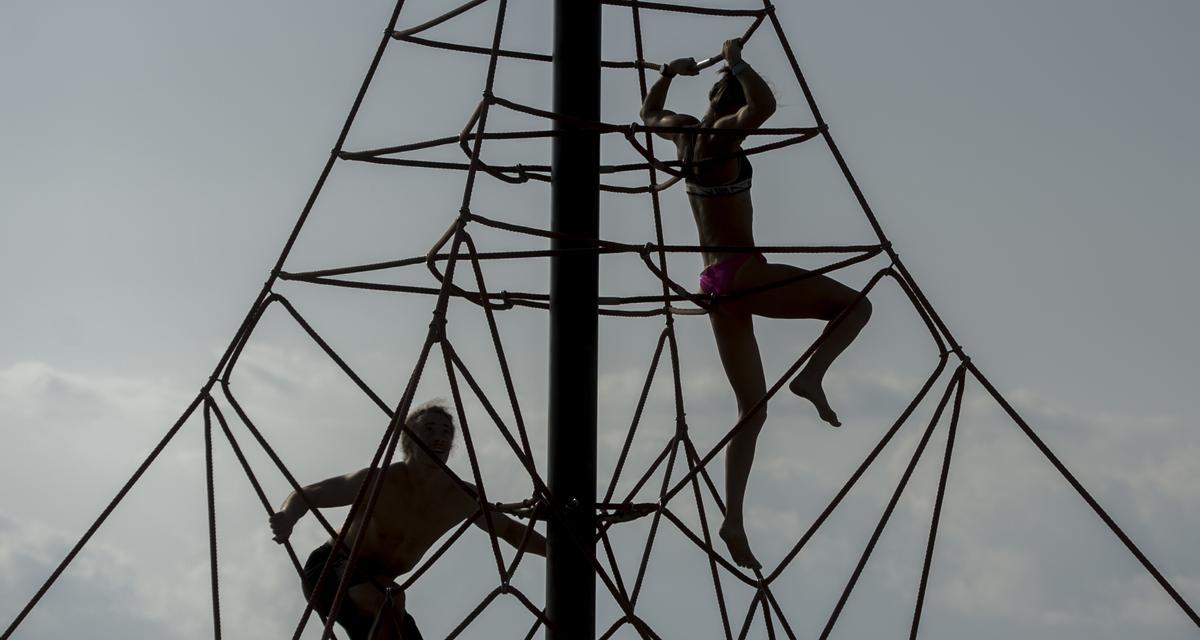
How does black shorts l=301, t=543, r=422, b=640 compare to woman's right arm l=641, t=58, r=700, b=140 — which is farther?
black shorts l=301, t=543, r=422, b=640

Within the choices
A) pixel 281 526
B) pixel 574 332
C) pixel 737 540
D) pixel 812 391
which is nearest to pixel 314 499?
pixel 281 526

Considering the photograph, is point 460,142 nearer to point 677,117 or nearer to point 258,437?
point 677,117

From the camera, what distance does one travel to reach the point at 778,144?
29.2ft

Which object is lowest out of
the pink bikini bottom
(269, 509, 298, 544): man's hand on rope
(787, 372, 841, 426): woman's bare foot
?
(269, 509, 298, 544): man's hand on rope

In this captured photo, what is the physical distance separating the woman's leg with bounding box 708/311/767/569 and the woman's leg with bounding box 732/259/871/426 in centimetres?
14

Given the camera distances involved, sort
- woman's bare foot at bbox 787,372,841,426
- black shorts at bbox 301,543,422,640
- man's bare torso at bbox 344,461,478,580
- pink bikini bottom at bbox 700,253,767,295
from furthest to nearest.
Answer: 1. man's bare torso at bbox 344,461,478,580
2. black shorts at bbox 301,543,422,640
3. pink bikini bottom at bbox 700,253,767,295
4. woman's bare foot at bbox 787,372,841,426

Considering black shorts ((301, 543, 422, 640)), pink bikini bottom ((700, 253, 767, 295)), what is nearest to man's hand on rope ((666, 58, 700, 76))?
pink bikini bottom ((700, 253, 767, 295))

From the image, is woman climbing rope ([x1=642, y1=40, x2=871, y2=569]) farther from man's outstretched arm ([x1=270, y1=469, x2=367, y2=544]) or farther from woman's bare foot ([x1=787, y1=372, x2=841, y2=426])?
man's outstretched arm ([x1=270, y1=469, x2=367, y2=544])

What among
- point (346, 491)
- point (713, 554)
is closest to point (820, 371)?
Answer: point (713, 554)

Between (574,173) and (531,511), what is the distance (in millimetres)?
1824

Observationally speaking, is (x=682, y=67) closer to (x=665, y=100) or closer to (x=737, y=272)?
(x=665, y=100)

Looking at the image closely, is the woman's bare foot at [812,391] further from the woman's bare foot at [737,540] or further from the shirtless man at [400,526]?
the shirtless man at [400,526]

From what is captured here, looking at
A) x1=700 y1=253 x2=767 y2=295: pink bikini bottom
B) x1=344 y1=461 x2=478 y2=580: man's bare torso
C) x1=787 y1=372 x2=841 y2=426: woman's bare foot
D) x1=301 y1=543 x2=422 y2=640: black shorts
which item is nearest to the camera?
x1=787 y1=372 x2=841 y2=426: woman's bare foot

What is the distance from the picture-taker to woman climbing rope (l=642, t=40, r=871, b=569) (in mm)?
8586
